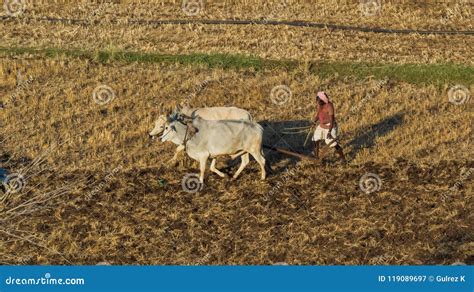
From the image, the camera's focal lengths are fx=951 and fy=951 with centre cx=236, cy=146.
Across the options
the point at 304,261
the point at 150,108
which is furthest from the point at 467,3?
the point at 304,261

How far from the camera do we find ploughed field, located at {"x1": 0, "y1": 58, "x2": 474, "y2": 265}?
16233mm

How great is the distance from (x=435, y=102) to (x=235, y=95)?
17.5 ft

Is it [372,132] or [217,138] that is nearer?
[217,138]

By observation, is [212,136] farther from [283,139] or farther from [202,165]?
[283,139]

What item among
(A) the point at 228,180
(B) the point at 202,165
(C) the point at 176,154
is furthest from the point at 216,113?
(B) the point at 202,165

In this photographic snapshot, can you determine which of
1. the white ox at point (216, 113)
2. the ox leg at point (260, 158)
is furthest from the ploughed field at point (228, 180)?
the white ox at point (216, 113)

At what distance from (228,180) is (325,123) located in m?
2.33

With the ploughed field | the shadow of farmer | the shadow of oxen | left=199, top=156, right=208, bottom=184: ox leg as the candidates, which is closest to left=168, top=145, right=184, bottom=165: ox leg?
the ploughed field

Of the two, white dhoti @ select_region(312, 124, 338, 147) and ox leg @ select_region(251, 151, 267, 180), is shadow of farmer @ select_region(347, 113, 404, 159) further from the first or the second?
ox leg @ select_region(251, 151, 267, 180)

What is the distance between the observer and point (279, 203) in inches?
717

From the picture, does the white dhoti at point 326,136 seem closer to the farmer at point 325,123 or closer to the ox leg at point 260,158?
the farmer at point 325,123

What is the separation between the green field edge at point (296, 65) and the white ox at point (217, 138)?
964 cm

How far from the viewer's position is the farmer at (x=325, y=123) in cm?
1944

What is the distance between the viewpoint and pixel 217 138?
1856 cm
